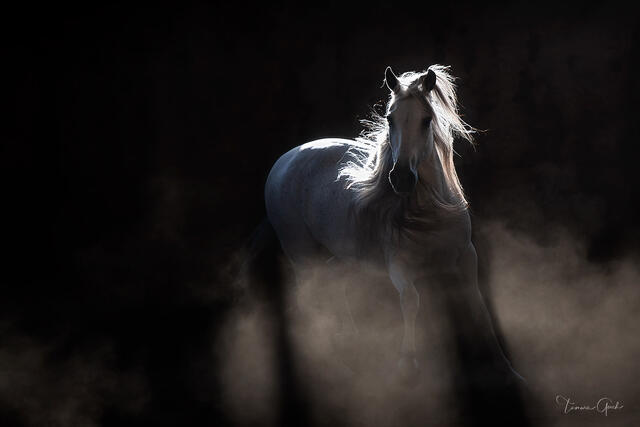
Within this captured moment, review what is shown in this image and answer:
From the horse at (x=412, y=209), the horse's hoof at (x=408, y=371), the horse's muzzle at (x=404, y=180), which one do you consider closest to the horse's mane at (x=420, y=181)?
the horse at (x=412, y=209)

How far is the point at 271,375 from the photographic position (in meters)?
2.48

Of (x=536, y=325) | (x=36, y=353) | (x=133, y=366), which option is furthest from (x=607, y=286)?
(x=36, y=353)

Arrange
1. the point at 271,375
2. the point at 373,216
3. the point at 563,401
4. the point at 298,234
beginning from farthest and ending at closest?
the point at 298,234
the point at 271,375
the point at 373,216
the point at 563,401

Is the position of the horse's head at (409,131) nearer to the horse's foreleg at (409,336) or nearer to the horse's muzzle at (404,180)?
the horse's muzzle at (404,180)

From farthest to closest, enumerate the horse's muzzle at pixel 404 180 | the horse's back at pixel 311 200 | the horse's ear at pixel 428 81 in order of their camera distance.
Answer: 1. the horse's back at pixel 311 200
2. the horse's ear at pixel 428 81
3. the horse's muzzle at pixel 404 180

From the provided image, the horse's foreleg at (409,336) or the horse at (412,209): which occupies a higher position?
the horse at (412,209)

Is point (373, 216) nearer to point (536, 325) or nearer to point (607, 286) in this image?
point (536, 325)

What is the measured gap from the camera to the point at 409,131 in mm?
2014

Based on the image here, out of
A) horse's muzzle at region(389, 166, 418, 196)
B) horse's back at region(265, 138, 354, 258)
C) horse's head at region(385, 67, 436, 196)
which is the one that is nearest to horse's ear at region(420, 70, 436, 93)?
horse's head at region(385, 67, 436, 196)

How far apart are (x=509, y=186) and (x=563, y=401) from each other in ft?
4.90

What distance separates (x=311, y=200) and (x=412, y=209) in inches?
21.9

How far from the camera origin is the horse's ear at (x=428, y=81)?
2098 millimetres
